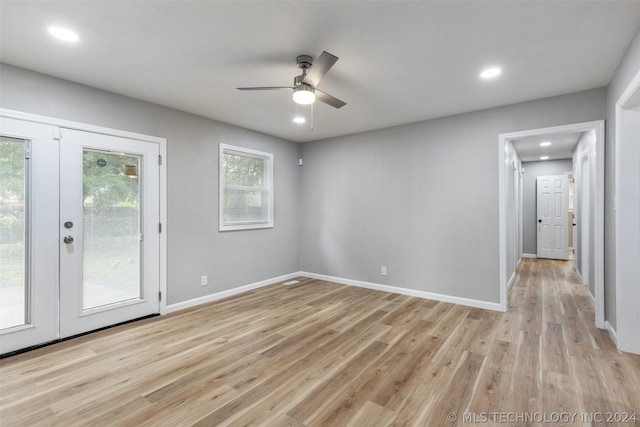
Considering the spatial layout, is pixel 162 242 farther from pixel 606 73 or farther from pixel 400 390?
pixel 606 73

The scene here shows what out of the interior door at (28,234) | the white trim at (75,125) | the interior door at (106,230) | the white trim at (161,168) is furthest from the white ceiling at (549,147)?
the interior door at (28,234)

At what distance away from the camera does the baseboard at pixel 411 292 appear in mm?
3902

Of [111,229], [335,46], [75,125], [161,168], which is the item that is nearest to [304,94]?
[335,46]

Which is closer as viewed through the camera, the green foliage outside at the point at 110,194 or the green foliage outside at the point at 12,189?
the green foliage outside at the point at 12,189

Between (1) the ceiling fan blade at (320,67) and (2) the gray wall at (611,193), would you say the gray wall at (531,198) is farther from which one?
(1) the ceiling fan blade at (320,67)

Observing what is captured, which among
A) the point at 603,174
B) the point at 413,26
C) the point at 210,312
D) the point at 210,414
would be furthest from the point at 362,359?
the point at 603,174

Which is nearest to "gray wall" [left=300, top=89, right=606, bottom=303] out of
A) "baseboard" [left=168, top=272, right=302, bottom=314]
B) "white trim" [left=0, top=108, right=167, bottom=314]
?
"baseboard" [left=168, top=272, right=302, bottom=314]

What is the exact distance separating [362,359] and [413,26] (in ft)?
8.72

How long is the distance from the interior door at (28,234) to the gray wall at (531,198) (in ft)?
31.6

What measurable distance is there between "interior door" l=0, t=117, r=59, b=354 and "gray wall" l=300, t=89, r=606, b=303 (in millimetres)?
3742

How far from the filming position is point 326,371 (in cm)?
240

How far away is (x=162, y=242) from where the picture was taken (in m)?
3.71

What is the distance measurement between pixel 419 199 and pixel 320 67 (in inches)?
110

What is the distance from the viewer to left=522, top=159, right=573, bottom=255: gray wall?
7832 millimetres
